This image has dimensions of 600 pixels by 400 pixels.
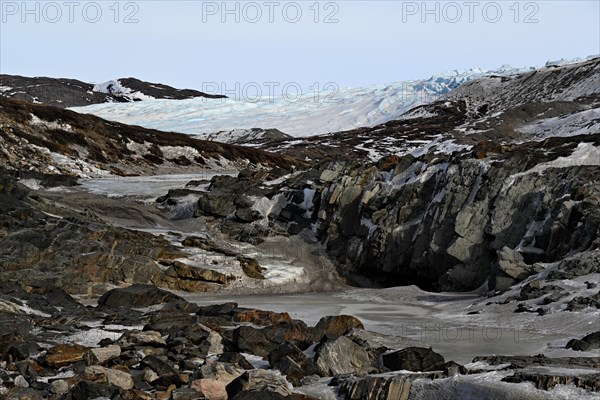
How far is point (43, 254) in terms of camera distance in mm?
28406

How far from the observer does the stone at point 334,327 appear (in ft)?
53.9

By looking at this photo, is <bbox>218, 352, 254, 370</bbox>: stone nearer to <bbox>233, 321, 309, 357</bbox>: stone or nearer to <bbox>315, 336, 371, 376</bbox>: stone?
<bbox>233, 321, 309, 357</bbox>: stone

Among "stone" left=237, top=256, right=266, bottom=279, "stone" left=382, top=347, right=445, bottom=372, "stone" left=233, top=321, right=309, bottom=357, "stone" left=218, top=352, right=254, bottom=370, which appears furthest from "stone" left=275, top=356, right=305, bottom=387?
"stone" left=237, top=256, right=266, bottom=279

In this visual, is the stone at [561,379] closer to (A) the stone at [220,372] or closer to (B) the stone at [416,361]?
(B) the stone at [416,361]

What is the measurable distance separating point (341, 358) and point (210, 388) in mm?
2774

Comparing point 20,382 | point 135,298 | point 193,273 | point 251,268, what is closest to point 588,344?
point 20,382

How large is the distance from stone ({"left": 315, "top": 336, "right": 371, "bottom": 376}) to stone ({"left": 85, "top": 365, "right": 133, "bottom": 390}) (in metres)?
3.49

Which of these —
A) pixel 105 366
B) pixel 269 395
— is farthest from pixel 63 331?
pixel 269 395

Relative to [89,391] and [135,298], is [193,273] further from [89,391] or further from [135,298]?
[89,391]

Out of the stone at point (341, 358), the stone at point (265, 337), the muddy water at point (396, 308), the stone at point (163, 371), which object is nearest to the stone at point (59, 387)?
the stone at point (163, 371)

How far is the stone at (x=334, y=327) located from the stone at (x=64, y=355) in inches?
195

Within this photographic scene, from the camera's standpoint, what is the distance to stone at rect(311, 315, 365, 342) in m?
16.4

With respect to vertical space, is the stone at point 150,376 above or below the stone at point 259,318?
above

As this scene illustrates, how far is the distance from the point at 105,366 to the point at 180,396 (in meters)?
2.29
